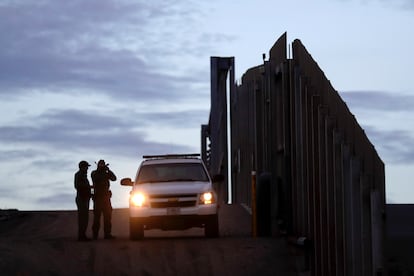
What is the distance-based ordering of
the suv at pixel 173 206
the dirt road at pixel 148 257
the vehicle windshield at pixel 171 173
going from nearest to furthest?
1. the dirt road at pixel 148 257
2. the suv at pixel 173 206
3. the vehicle windshield at pixel 171 173

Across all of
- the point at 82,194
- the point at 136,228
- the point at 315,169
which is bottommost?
the point at 136,228

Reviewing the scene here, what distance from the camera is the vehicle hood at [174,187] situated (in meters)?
28.7

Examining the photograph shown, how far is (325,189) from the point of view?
23094 millimetres

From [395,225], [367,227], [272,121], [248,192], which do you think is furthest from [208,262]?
[395,225]

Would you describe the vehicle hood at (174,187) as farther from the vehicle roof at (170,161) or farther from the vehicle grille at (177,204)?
the vehicle roof at (170,161)

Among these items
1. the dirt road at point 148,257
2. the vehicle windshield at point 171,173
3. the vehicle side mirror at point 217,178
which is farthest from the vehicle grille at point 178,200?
the vehicle side mirror at point 217,178

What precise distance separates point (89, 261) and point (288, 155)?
481cm

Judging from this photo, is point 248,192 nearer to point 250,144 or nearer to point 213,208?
point 250,144

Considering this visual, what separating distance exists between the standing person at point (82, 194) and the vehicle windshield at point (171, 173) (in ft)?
4.10

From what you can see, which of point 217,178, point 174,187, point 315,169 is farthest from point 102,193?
point 315,169

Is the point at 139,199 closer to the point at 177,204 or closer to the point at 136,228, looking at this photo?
Answer: the point at 136,228

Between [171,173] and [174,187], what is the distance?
1044 mm

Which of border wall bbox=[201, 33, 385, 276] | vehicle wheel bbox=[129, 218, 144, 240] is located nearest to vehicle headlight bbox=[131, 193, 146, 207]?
vehicle wheel bbox=[129, 218, 144, 240]

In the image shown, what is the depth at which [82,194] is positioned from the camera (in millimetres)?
29812
